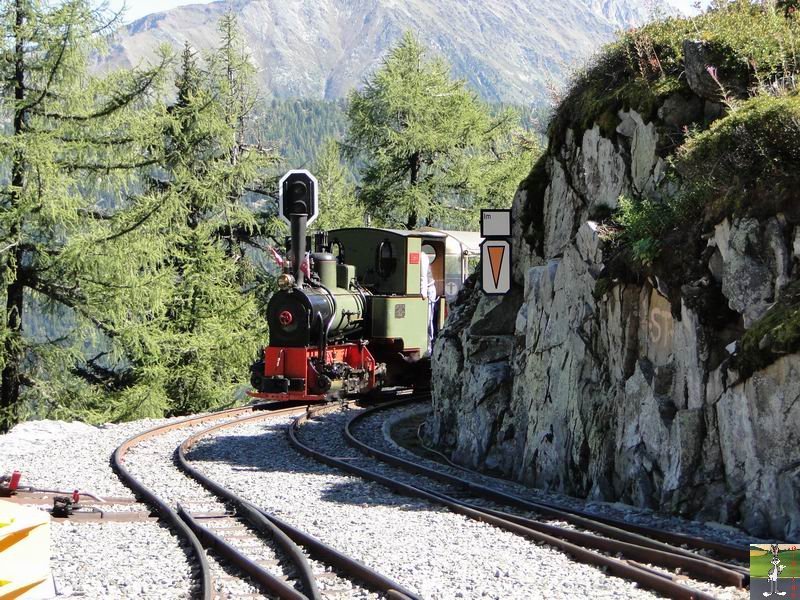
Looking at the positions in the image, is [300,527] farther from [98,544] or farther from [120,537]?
[98,544]

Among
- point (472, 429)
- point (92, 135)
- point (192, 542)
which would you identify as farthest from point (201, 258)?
point (192, 542)

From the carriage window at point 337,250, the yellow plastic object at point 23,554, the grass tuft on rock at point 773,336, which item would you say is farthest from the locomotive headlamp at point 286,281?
the yellow plastic object at point 23,554

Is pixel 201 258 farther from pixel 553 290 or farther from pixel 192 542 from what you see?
pixel 192 542

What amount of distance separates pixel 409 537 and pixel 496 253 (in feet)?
18.7

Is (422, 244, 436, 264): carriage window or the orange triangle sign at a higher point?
(422, 244, 436, 264): carriage window

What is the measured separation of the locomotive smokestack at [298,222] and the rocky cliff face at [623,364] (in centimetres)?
364

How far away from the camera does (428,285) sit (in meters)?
20.3

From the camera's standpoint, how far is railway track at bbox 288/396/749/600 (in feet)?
21.1

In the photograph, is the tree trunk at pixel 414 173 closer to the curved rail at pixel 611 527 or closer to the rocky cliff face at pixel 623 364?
the rocky cliff face at pixel 623 364

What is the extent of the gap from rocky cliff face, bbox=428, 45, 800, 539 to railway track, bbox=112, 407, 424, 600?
329 centimetres

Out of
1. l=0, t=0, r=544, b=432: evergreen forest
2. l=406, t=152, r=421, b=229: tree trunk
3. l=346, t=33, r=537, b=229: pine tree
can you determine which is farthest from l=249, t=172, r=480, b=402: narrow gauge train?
l=406, t=152, r=421, b=229: tree trunk

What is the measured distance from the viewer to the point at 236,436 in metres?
14.7

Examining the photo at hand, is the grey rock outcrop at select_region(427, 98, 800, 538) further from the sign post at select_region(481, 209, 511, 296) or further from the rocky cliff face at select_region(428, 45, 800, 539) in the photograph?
the sign post at select_region(481, 209, 511, 296)

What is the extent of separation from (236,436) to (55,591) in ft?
27.4
